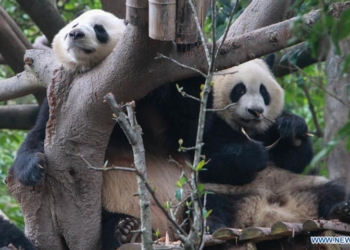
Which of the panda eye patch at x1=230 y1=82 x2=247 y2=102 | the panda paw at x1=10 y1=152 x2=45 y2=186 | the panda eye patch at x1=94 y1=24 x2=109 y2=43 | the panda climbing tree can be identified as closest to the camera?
the panda climbing tree

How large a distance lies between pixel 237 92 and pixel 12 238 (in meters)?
2.31

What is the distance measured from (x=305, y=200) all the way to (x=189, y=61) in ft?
5.68

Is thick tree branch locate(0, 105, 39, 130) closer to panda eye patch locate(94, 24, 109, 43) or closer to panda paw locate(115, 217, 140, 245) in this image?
panda eye patch locate(94, 24, 109, 43)

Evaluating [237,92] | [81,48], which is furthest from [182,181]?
[237,92]

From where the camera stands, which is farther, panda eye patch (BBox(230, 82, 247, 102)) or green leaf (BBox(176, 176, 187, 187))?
panda eye patch (BBox(230, 82, 247, 102))

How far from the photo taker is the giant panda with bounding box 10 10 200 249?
467 cm

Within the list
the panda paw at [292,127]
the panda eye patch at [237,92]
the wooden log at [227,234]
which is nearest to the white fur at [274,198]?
the panda paw at [292,127]

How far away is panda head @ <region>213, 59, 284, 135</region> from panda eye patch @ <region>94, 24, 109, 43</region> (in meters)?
1.10

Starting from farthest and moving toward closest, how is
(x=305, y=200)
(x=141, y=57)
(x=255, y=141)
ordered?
(x=255, y=141) < (x=305, y=200) < (x=141, y=57)

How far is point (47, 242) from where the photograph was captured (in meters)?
4.87

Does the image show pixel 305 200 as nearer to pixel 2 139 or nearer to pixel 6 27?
pixel 6 27

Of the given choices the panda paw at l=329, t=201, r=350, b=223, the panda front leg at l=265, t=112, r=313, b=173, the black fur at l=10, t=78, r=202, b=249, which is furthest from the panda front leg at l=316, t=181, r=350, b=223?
the black fur at l=10, t=78, r=202, b=249

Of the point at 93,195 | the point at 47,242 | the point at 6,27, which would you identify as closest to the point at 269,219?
the point at 93,195

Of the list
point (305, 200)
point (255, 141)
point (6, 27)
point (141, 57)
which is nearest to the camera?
point (141, 57)
